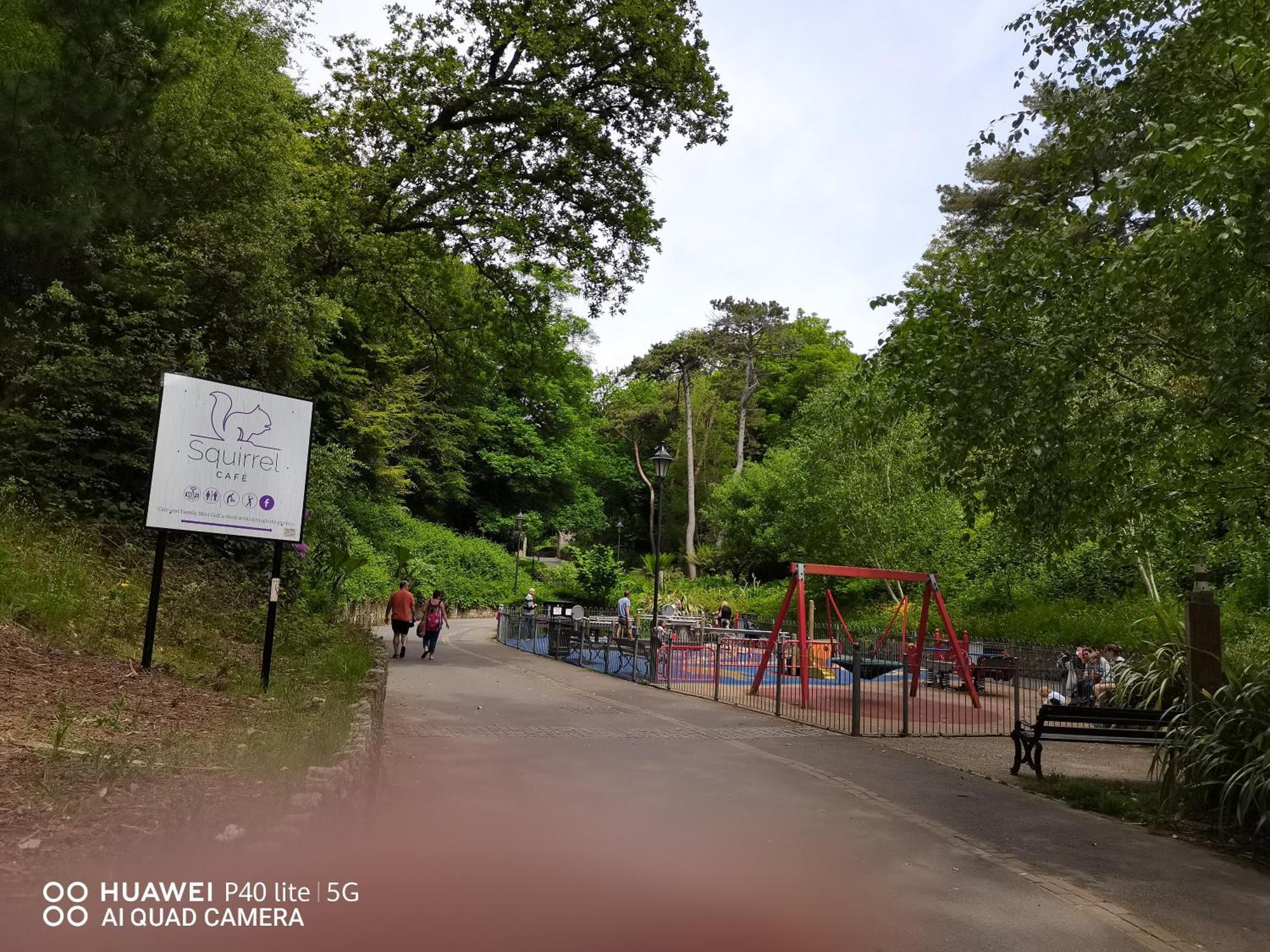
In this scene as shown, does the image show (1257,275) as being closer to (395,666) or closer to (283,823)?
(283,823)

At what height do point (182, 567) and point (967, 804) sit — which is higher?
point (182, 567)

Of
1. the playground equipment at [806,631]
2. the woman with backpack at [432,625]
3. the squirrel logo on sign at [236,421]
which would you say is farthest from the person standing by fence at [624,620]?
the squirrel logo on sign at [236,421]

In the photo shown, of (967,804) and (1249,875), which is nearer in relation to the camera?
(1249,875)

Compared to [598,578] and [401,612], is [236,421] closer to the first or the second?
[401,612]

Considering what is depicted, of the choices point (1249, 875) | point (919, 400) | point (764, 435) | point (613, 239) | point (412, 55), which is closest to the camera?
point (1249, 875)

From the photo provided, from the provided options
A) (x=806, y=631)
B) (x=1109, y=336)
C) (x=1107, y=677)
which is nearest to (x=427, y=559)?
(x=806, y=631)

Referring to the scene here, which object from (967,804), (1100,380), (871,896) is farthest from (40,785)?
(1100,380)

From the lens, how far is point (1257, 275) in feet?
22.5

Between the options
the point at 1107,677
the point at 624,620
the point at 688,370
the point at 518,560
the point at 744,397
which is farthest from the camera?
the point at 688,370

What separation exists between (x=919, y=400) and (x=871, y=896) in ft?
16.2

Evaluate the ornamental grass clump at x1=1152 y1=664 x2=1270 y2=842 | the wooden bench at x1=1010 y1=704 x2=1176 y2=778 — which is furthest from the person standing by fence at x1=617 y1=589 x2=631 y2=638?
the ornamental grass clump at x1=1152 y1=664 x2=1270 y2=842

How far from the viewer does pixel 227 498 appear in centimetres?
867

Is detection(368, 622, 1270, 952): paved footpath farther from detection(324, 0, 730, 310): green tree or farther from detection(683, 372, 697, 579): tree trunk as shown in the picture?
detection(683, 372, 697, 579): tree trunk

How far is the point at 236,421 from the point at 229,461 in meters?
0.41
